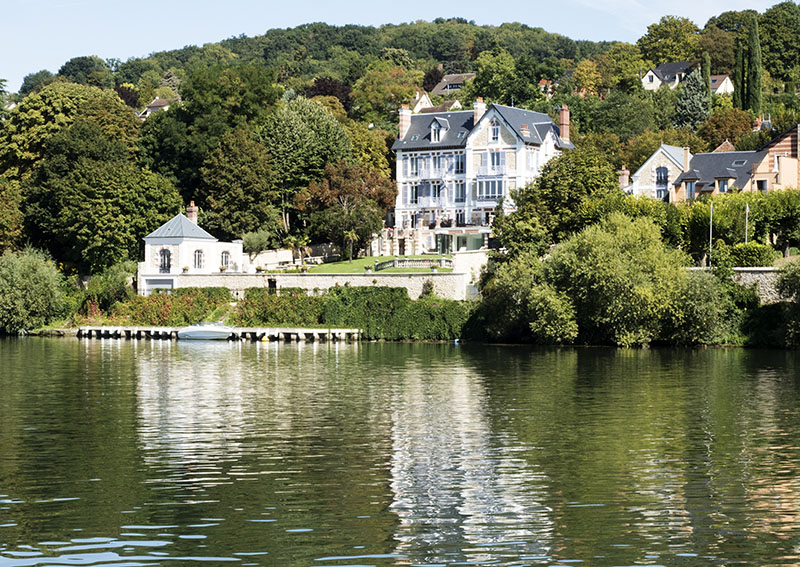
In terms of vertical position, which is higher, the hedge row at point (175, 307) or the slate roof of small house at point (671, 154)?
the slate roof of small house at point (671, 154)

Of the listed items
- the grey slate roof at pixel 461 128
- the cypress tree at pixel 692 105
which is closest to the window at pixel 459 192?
the grey slate roof at pixel 461 128

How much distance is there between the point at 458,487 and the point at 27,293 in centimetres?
5793

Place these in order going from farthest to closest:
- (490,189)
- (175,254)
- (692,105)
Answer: (692,105), (490,189), (175,254)

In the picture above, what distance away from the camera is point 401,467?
95.0 ft

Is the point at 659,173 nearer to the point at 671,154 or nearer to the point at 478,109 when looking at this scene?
the point at 671,154

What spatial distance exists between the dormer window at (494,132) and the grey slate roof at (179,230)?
25692mm

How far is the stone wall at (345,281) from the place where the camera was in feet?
246

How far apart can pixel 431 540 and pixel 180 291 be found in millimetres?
60994

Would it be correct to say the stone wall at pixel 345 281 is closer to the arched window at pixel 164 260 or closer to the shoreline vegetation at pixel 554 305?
the shoreline vegetation at pixel 554 305

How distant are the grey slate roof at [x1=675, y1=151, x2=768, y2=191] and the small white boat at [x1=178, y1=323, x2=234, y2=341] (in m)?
37.6

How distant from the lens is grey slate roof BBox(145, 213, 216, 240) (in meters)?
83.2

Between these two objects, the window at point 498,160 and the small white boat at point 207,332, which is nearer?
the small white boat at point 207,332

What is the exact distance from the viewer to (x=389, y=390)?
45.2 m

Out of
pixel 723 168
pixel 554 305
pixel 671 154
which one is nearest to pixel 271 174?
pixel 671 154
